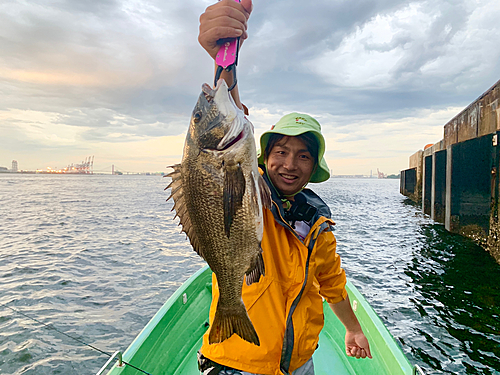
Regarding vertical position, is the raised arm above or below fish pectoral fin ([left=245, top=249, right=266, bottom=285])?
above

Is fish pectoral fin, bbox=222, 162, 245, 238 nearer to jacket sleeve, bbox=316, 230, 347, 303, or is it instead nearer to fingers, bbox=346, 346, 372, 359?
jacket sleeve, bbox=316, 230, 347, 303

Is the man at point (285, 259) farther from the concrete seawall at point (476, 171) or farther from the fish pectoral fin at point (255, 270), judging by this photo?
the concrete seawall at point (476, 171)

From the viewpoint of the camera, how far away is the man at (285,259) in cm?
197

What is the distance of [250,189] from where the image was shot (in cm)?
175

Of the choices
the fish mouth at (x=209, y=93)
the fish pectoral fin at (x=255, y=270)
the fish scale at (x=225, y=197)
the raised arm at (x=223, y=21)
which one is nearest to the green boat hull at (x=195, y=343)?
the fish scale at (x=225, y=197)

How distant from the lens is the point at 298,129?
7.07ft

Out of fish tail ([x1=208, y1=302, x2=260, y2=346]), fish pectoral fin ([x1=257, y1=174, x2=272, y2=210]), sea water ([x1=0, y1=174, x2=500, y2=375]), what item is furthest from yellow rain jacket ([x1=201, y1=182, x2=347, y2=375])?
sea water ([x1=0, y1=174, x2=500, y2=375])

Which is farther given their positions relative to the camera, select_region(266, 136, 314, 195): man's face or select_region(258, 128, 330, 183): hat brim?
select_region(266, 136, 314, 195): man's face

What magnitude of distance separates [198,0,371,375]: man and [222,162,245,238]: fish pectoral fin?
463 mm

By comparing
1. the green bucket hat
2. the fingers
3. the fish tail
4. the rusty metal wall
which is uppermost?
the rusty metal wall

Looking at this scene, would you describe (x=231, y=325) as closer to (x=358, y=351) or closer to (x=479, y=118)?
(x=358, y=351)

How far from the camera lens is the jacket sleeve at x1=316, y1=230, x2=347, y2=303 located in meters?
2.33

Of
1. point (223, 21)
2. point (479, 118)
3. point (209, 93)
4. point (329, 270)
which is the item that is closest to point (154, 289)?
point (329, 270)

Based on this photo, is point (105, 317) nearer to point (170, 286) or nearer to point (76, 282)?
point (170, 286)
